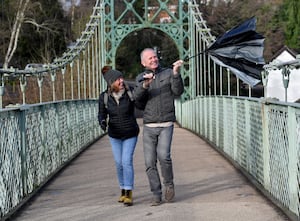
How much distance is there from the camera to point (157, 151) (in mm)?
7578

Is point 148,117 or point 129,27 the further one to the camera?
point 129,27

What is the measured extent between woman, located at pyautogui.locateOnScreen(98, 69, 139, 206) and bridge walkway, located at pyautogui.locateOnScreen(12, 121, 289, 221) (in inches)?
11.8

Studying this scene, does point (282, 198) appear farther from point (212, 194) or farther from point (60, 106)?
point (60, 106)

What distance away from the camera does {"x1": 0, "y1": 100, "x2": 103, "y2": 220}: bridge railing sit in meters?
7.32

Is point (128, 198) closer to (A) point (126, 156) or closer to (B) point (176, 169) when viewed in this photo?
(A) point (126, 156)

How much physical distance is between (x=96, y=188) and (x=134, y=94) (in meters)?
1.87

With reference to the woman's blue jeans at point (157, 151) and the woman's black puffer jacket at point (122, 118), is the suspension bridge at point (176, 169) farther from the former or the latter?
the woman's black puffer jacket at point (122, 118)

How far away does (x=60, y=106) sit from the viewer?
1205cm

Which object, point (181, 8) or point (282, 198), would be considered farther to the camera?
point (181, 8)

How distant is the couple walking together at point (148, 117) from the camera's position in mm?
7484

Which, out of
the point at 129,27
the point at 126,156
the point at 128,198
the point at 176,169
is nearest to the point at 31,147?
the point at 126,156

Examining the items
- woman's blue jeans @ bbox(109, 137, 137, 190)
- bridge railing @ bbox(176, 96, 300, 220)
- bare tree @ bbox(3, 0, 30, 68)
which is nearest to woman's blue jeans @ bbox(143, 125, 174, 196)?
woman's blue jeans @ bbox(109, 137, 137, 190)

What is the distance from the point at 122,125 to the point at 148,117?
32 centimetres

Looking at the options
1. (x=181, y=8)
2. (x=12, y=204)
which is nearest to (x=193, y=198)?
(x=12, y=204)
